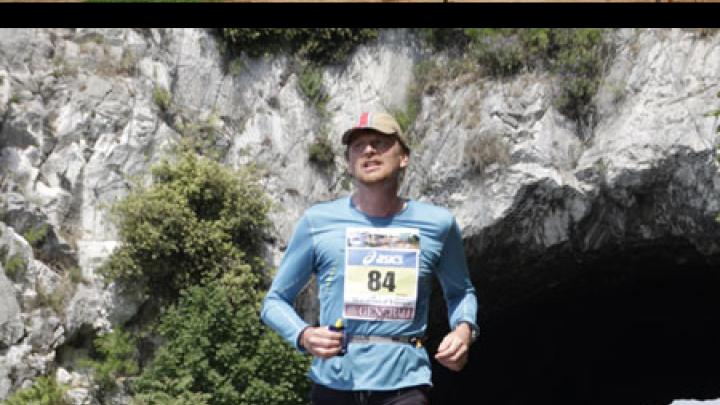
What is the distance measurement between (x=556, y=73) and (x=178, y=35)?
4.37 meters

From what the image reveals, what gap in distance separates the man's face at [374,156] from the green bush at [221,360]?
654 centimetres

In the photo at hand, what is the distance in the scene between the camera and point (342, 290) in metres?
3.50

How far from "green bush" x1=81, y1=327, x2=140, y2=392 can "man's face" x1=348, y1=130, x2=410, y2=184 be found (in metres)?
7.54

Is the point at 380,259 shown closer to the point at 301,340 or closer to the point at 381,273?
the point at 381,273

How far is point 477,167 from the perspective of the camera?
1123 cm

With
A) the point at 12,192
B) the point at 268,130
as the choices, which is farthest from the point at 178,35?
the point at 12,192

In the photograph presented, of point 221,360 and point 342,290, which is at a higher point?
point 221,360

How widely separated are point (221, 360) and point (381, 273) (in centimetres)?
688

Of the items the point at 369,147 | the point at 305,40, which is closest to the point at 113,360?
the point at 305,40

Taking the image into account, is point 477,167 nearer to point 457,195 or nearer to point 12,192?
point 457,195

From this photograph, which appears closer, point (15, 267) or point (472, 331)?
point (472, 331)

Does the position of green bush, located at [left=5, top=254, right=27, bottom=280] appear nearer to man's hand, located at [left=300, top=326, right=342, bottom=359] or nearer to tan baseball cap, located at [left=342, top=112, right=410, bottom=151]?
tan baseball cap, located at [left=342, top=112, right=410, bottom=151]

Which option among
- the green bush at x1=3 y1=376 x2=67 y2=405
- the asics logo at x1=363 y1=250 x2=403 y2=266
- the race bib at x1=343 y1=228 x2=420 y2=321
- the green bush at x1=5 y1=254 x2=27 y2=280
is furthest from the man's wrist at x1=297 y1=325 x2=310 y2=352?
the green bush at x1=5 y1=254 x2=27 y2=280

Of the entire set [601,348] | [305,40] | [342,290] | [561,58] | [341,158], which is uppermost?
[305,40]
